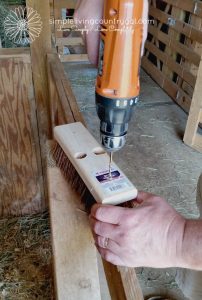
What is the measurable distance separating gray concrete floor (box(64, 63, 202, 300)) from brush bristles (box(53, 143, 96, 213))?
3.23 ft

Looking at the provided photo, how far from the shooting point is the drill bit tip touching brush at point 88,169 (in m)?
0.56

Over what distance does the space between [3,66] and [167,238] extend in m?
1.14

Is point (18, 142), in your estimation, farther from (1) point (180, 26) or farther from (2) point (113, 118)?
(1) point (180, 26)

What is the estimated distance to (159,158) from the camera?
2.14 meters

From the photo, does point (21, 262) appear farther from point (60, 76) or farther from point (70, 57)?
point (70, 57)

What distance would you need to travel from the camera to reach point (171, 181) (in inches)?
76.9

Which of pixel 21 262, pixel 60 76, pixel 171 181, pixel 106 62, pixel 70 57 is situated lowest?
pixel 21 262

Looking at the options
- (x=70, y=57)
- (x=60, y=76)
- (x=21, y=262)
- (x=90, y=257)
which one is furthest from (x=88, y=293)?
(x=70, y=57)

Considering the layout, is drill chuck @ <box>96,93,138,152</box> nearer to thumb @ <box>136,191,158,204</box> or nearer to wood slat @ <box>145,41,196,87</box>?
thumb @ <box>136,191,158,204</box>

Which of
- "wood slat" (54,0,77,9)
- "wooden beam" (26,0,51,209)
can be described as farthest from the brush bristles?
"wood slat" (54,0,77,9)

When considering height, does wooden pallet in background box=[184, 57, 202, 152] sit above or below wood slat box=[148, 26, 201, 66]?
below

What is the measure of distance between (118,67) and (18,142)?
3.69 ft

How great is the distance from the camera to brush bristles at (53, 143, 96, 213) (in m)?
0.63

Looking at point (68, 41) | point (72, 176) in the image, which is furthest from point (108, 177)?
point (68, 41)
